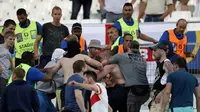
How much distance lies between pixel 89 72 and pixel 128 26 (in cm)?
363

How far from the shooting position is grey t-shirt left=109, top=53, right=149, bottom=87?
17953mm

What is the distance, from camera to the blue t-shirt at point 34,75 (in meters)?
17.0

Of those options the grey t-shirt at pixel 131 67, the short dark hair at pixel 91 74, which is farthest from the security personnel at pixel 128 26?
the short dark hair at pixel 91 74

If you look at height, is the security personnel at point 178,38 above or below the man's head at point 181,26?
below

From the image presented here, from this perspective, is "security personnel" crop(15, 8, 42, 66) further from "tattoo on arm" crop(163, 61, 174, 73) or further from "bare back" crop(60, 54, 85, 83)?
"tattoo on arm" crop(163, 61, 174, 73)

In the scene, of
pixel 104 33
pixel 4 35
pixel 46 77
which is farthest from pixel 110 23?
pixel 46 77

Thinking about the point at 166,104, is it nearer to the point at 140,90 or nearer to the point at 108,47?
the point at 140,90

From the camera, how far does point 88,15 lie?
23.5 m

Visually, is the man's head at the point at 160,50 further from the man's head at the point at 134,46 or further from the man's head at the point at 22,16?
the man's head at the point at 22,16

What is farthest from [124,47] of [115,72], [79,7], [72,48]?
[79,7]

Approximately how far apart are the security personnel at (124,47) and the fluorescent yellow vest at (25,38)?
1.86 metres

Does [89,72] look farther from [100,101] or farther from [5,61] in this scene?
[5,61]

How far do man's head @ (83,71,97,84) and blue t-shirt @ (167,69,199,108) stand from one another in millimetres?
1189

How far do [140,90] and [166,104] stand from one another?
117 centimetres
